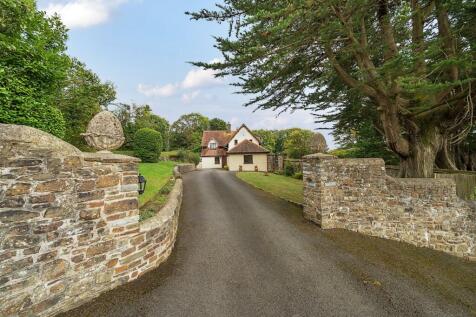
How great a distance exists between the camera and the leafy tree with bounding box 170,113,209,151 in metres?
51.5

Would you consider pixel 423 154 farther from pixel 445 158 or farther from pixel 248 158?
pixel 248 158

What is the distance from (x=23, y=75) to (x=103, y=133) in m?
6.20

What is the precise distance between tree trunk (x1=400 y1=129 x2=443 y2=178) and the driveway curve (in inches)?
212

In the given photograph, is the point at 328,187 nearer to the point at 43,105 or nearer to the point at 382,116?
the point at 382,116

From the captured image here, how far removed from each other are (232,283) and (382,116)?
8692 millimetres

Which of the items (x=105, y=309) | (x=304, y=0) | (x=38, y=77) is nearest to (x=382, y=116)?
(x=304, y=0)

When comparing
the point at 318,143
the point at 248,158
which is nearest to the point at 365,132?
the point at 318,143

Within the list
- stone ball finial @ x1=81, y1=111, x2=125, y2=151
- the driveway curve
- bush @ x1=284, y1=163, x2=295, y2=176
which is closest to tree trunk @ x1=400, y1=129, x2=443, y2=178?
the driveway curve

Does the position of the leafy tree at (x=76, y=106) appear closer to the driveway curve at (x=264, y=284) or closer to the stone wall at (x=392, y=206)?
the driveway curve at (x=264, y=284)

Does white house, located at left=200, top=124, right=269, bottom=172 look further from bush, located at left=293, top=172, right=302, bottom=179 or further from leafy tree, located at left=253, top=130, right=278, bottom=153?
leafy tree, located at left=253, top=130, right=278, bottom=153

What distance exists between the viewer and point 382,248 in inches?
244

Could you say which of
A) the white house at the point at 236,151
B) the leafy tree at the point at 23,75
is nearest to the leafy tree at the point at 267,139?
the white house at the point at 236,151

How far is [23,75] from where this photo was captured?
24.8 feet

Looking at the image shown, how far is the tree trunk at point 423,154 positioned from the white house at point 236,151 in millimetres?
20060
